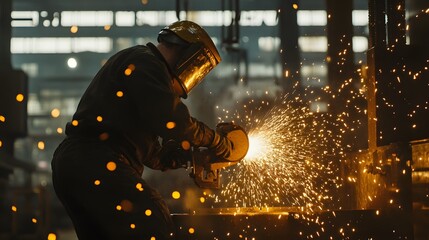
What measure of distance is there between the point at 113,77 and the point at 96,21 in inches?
601

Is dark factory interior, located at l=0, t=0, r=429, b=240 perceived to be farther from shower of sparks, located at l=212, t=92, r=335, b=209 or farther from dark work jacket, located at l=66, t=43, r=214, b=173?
dark work jacket, located at l=66, t=43, r=214, b=173

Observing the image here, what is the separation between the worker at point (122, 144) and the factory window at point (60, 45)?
50.3 feet

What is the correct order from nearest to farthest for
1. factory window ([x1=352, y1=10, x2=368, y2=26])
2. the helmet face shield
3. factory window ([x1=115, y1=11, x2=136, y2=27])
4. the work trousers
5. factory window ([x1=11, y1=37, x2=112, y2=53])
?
the work trousers < the helmet face shield < factory window ([x1=352, y1=10, x2=368, y2=26]) < factory window ([x1=115, y1=11, x2=136, y2=27]) < factory window ([x1=11, y1=37, x2=112, y2=53])

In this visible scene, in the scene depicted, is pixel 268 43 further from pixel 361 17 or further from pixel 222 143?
pixel 222 143

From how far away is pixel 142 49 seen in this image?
3.19 m

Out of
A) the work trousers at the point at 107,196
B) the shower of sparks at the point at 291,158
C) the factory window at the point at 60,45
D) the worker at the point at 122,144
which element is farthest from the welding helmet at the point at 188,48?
the factory window at the point at 60,45

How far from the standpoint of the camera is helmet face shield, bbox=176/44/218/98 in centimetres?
336

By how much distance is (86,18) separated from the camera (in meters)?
17.9

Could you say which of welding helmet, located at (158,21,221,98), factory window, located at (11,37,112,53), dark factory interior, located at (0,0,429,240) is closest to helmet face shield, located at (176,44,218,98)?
welding helmet, located at (158,21,221,98)

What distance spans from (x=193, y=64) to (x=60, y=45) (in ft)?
53.9

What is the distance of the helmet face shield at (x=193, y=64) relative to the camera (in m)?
3.36

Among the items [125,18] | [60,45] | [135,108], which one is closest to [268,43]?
[125,18]

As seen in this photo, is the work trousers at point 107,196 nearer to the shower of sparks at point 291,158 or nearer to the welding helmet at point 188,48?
the welding helmet at point 188,48

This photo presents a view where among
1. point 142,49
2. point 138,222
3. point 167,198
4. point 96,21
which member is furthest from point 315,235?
point 96,21
